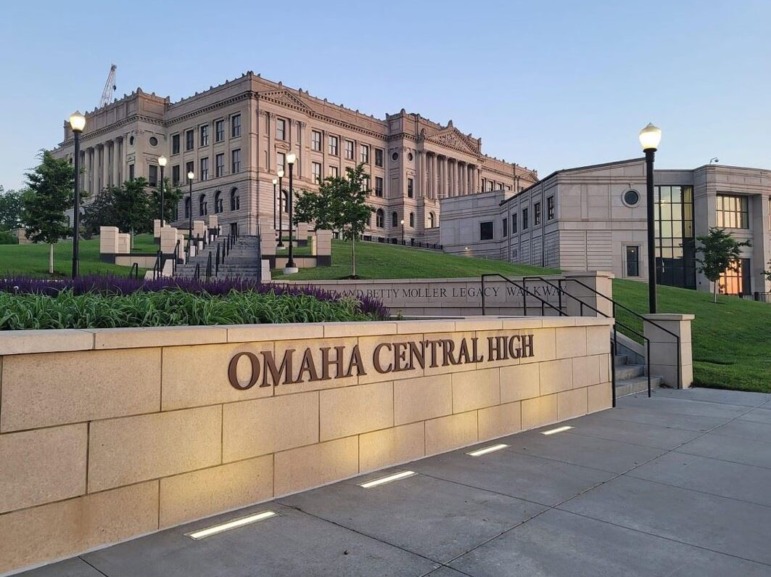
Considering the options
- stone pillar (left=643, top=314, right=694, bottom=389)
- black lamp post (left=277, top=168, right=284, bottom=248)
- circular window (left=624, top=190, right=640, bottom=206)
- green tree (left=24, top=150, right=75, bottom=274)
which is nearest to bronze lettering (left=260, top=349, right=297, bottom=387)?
stone pillar (left=643, top=314, right=694, bottom=389)

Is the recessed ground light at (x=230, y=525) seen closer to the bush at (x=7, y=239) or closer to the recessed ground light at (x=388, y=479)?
the recessed ground light at (x=388, y=479)

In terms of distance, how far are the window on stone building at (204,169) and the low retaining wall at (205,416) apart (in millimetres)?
80127

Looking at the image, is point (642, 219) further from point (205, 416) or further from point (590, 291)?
point (205, 416)

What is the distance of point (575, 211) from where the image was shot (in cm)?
5619

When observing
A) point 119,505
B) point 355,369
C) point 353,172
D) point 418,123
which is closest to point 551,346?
point 355,369

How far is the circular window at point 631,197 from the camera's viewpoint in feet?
184

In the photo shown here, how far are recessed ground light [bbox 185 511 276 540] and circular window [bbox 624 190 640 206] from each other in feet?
189

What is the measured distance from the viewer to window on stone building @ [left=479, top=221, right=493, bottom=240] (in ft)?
249

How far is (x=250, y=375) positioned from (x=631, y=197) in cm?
5750

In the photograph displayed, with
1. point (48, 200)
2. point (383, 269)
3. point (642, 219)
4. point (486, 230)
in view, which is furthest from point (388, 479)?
point (486, 230)

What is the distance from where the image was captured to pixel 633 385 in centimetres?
1180

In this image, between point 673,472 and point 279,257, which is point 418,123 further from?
point 673,472

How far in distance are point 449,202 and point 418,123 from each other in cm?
2641

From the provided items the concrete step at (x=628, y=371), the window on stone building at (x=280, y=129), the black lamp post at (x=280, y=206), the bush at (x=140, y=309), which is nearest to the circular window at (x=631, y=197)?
the black lamp post at (x=280, y=206)
